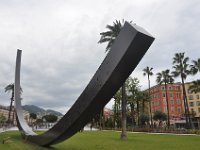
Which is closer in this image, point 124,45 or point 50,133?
point 124,45

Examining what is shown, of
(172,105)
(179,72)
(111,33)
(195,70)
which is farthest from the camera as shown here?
(172,105)

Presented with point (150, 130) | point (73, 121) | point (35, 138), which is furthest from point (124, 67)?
point (150, 130)

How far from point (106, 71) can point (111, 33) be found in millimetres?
22289

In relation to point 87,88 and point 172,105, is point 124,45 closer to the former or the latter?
point 87,88

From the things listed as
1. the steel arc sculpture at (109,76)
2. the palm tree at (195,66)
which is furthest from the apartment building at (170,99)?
the steel arc sculpture at (109,76)

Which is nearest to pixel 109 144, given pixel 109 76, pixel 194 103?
pixel 109 76

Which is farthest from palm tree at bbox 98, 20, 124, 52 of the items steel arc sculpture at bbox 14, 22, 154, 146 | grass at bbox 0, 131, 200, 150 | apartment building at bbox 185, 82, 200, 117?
apartment building at bbox 185, 82, 200, 117

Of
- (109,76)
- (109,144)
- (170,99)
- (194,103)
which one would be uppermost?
(170,99)

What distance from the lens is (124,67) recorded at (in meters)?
7.99

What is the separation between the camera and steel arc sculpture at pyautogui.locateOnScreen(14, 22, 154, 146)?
7391 millimetres

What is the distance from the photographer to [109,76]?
26.6ft

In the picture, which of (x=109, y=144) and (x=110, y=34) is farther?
(x=110, y=34)

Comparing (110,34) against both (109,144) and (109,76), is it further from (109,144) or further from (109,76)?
(109,76)

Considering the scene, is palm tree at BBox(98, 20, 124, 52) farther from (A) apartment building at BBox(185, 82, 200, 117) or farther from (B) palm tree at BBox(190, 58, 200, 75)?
(A) apartment building at BBox(185, 82, 200, 117)
